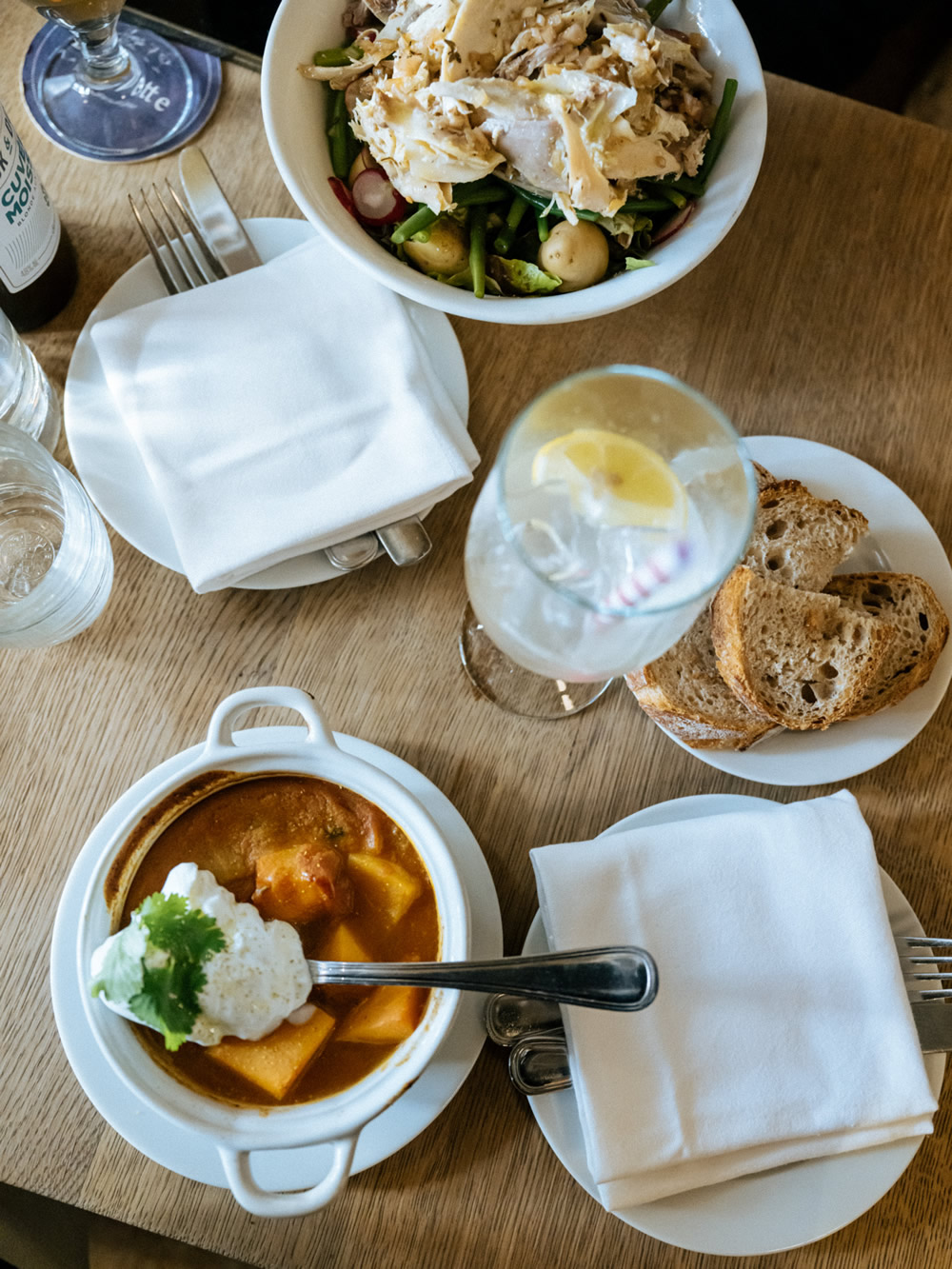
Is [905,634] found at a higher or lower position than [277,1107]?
higher

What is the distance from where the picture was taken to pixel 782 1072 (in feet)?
3.47

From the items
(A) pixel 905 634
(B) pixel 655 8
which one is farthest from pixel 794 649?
(B) pixel 655 8

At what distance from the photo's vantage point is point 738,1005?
3.53ft

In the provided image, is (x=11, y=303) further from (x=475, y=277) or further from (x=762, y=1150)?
(x=762, y=1150)

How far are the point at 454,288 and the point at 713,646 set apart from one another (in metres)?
0.51

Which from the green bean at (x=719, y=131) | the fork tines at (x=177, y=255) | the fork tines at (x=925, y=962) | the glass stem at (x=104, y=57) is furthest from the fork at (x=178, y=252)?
the fork tines at (x=925, y=962)

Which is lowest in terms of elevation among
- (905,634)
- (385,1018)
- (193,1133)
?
(193,1133)

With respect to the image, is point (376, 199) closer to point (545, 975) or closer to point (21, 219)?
point (21, 219)

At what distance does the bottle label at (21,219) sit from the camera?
113 cm

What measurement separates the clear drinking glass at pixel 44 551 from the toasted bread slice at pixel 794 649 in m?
0.73

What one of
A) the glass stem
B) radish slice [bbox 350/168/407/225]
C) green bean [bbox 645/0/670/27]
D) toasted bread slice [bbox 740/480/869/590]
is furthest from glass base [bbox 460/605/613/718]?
the glass stem

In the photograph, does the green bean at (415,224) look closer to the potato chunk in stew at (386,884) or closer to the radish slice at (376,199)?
the radish slice at (376,199)

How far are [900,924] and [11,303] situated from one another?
4.17 ft

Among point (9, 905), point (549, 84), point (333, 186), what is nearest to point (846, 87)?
point (549, 84)
